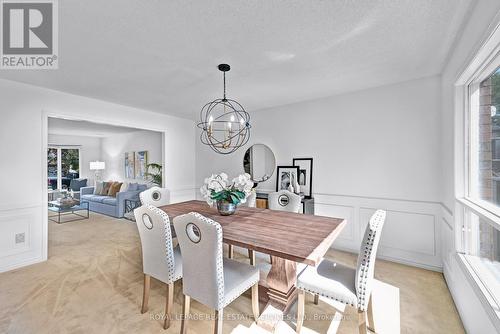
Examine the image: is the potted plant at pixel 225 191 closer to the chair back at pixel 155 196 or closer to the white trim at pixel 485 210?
the chair back at pixel 155 196

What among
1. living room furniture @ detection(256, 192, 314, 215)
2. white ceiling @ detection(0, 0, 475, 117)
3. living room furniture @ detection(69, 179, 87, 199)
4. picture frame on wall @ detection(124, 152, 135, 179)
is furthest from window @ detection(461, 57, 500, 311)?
living room furniture @ detection(69, 179, 87, 199)

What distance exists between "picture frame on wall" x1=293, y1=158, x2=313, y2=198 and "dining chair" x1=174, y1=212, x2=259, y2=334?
7.56 ft

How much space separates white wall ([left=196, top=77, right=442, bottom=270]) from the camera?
276 cm

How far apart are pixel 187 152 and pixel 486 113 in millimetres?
4793

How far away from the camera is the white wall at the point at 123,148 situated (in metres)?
6.57

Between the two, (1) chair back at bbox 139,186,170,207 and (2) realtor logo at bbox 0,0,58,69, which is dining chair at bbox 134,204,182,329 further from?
(2) realtor logo at bbox 0,0,58,69

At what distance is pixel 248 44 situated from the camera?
1.98 metres

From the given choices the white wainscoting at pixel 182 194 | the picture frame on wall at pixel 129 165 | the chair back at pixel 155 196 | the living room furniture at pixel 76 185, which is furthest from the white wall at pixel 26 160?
the living room furniture at pixel 76 185

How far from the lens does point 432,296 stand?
215cm

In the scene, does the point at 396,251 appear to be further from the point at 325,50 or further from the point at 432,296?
the point at 325,50

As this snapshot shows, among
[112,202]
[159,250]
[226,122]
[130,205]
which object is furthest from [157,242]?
[112,202]

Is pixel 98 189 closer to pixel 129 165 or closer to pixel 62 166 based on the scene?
pixel 129 165

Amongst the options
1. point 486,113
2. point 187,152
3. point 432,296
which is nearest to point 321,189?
point 432,296

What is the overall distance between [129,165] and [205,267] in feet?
22.1
